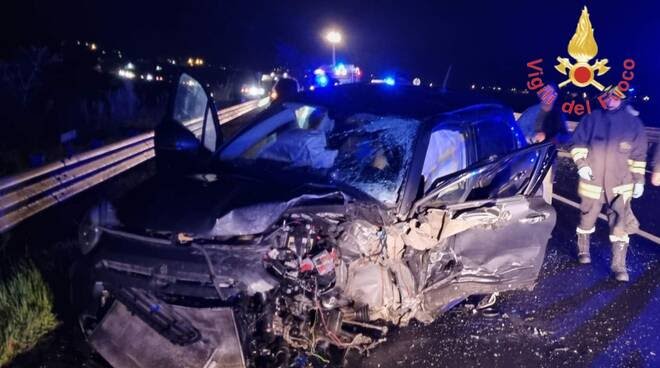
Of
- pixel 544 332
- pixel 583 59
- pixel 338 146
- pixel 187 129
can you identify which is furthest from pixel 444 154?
pixel 583 59

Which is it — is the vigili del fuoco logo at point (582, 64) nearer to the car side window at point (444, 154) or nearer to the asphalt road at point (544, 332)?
the asphalt road at point (544, 332)

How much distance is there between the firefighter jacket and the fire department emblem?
971cm

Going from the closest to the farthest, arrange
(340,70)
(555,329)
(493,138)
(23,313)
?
1. (23,313)
2. (555,329)
3. (493,138)
4. (340,70)

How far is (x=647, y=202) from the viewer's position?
780 cm

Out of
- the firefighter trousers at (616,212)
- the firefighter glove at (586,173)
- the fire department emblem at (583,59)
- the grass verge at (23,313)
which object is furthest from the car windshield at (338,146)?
the fire department emblem at (583,59)

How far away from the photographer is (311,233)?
9.98 feet

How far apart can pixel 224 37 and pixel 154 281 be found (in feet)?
197

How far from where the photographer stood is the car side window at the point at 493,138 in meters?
4.12

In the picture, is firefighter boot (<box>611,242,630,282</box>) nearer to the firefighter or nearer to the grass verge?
the firefighter

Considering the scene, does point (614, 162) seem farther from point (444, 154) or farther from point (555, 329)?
point (444, 154)

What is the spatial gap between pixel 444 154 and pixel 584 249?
241 centimetres

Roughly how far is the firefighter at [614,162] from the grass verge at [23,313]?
4.60m

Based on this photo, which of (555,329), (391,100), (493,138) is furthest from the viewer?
(493,138)

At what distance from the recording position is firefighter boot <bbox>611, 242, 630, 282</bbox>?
4824 millimetres
